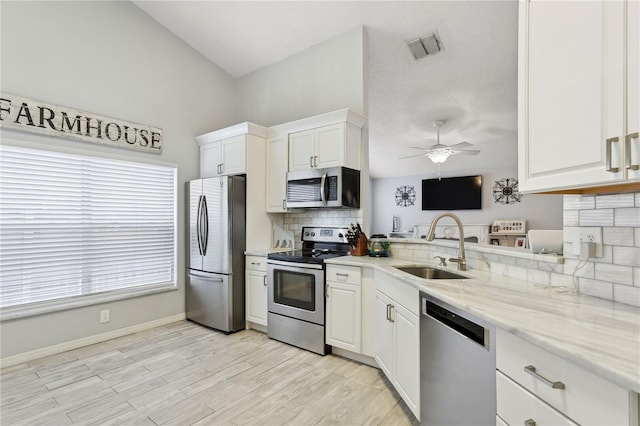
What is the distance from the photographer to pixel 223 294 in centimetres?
355

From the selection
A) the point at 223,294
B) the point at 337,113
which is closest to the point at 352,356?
the point at 223,294

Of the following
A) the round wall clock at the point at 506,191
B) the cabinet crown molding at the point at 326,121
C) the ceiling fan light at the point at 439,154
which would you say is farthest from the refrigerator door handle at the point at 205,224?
the round wall clock at the point at 506,191

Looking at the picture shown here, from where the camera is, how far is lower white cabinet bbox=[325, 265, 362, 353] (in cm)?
277

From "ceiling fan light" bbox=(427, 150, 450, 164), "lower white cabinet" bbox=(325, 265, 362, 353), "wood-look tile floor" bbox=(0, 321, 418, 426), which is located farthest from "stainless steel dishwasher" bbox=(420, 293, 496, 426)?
"ceiling fan light" bbox=(427, 150, 450, 164)

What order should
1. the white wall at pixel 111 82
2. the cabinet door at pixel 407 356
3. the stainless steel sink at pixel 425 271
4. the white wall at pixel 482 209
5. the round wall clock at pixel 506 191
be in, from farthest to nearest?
the round wall clock at pixel 506 191
the white wall at pixel 482 209
the white wall at pixel 111 82
the stainless steel sink at pixel 425 271
the cabinet door at pixel 407 356

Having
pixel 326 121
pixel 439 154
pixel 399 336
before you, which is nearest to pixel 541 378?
pixel 399 336

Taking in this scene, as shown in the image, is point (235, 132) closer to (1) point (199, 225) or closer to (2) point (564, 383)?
(1) point (199, 225)

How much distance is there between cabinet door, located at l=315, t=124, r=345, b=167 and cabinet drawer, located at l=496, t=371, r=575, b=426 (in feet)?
7.81

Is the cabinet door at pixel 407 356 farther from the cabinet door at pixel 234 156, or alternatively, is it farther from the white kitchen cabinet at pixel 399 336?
the cabinet door at pixel 234 156

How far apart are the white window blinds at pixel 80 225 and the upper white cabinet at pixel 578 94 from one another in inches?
151

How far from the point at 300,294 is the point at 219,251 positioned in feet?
3.69

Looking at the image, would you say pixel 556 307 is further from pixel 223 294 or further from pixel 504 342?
pixel 223 294

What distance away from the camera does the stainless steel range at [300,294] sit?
9.82 feet

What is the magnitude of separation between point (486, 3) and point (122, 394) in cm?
455
